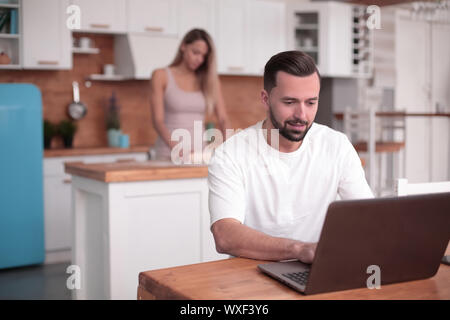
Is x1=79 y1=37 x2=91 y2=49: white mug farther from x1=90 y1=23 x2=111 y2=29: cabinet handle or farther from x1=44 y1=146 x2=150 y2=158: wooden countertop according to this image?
x1=44 y1=146 x2=150 y2=158: wooden countertop

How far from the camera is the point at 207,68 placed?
3.02m

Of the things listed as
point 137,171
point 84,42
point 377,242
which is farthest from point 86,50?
point 377,242

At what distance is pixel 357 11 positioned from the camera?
592 cm

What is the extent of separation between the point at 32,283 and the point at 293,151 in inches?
101

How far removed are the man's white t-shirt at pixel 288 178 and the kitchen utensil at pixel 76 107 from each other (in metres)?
3.51

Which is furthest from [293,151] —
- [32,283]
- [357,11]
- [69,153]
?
[357,11]

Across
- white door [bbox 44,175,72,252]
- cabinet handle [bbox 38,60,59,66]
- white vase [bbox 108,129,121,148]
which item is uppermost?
cabinet handle [bbox 38,60,59,66]

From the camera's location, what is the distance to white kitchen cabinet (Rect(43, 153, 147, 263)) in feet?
14.0

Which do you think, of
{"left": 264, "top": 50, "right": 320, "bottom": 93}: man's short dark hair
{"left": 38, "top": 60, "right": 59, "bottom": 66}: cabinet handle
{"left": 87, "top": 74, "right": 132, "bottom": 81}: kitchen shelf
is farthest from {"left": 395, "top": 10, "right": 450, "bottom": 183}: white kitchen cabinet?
{"left": 264, "top": 50, "right": 320, "bottom": 93}: man's short dark hair

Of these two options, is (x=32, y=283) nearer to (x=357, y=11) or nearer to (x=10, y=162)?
(x=10, y=162)

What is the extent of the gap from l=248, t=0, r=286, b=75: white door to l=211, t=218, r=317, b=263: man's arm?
13.6 ft

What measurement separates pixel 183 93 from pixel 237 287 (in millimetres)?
2150

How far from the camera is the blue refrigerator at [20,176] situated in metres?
3.77
